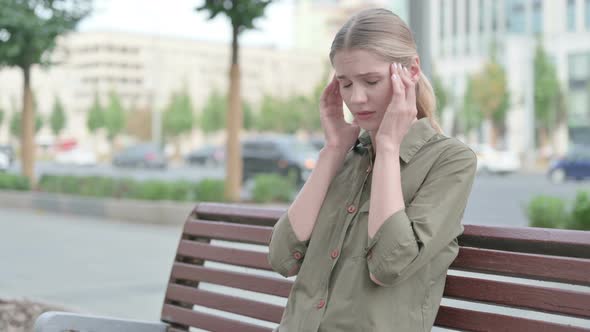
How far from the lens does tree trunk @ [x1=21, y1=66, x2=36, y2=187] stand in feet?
60.9

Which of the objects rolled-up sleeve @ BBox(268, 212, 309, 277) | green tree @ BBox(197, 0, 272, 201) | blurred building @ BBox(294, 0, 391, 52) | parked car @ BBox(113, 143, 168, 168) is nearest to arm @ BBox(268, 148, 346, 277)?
rolled-up sleeve @ BBox(268, 212, 309, 277)

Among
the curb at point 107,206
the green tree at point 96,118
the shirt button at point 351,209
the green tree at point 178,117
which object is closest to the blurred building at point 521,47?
the green tree at point 178,117

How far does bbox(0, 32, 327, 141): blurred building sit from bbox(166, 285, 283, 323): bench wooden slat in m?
106

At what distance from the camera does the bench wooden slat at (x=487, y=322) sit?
2.13 meters

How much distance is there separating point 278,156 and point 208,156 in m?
32.6

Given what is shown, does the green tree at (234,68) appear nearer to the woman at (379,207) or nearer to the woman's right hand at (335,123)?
the woman's right hand at (335,123)

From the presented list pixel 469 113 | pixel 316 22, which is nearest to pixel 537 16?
pixel 469 113

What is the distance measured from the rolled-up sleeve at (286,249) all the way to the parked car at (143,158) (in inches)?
1726

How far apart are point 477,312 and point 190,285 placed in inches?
51.7

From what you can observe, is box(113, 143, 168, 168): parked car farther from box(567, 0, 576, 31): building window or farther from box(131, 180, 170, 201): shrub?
box(131, 180, 170, 201): shrub

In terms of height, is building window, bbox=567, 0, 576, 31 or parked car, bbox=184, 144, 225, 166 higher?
building window, bbox=567, 0, 576, 31

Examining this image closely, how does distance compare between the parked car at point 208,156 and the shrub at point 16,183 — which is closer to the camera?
the shrub at point 16,183

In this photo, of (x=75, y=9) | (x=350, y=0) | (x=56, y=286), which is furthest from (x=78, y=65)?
(x=56, y=286)

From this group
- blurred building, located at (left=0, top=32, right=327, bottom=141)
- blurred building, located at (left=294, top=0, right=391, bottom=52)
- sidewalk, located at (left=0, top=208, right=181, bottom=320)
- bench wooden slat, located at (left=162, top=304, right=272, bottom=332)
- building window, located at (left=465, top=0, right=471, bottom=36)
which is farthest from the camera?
blurred building, located at (left=294, top=0, right=391, bottom=52)
